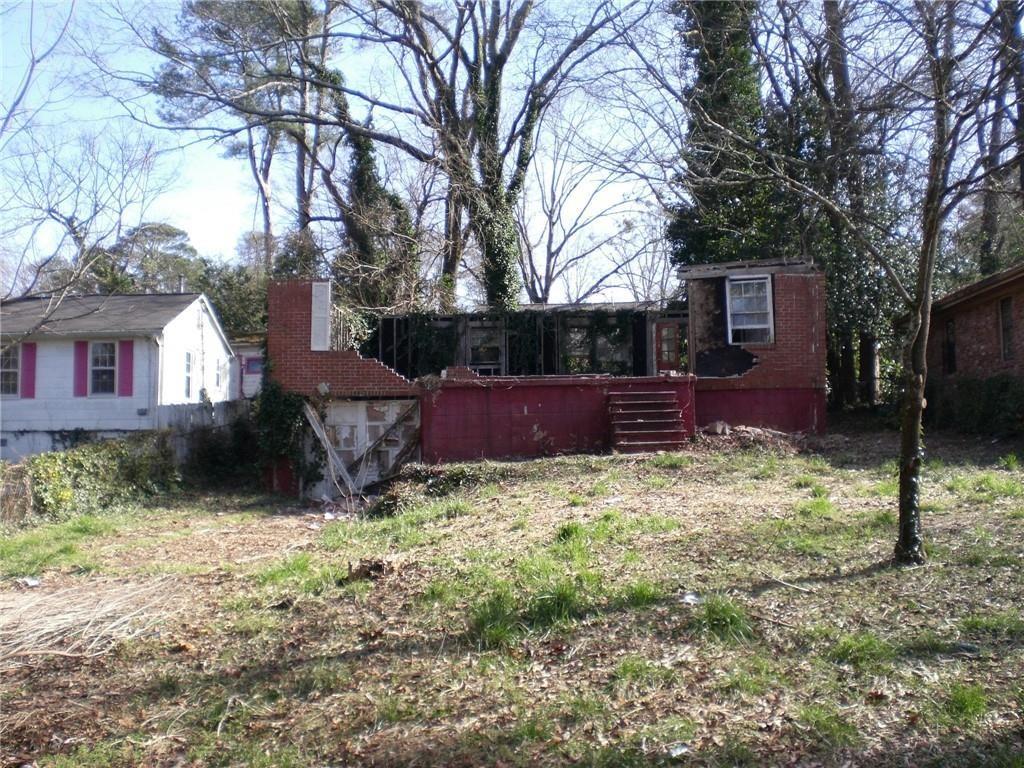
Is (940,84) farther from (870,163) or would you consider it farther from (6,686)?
(870,163)

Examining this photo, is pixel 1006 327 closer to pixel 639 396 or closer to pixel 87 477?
pixel 639 396

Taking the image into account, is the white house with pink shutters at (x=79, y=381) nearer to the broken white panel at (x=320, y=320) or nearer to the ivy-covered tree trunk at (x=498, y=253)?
the broken white panel at (x=320, y=320)

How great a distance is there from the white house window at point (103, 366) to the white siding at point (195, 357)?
123 centimetres

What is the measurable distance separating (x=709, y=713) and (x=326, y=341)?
1534 centimetres

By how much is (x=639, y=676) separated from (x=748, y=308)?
1644cm

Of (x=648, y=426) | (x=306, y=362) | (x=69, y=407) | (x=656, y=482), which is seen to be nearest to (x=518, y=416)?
(x=648, y=426)

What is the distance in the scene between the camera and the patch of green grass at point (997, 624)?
17.7 ft

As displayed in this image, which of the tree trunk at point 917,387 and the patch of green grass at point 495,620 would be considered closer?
the patch of green grass at point 495,620

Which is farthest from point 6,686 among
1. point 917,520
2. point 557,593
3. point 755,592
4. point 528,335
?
point 528,335

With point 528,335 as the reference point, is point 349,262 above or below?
above

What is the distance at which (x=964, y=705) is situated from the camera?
4.56m

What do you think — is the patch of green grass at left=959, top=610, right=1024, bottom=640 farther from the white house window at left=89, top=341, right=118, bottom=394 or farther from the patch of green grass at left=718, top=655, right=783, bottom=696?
the white house window at left=89, top=341, right=118, bottom=394

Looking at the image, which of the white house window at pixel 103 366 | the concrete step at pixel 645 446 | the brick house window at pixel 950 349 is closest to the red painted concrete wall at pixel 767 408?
the concrete step at pixel 645 446

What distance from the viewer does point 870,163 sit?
59.9 ft
